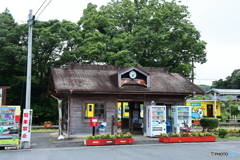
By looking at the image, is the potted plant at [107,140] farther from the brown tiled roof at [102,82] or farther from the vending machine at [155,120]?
the vending machine at [155,120]

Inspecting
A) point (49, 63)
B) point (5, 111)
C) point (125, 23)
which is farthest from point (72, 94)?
point (125, 23)


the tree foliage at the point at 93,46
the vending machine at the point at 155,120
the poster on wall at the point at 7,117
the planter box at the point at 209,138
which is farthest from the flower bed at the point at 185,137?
the tree foliage at the point at 93,46

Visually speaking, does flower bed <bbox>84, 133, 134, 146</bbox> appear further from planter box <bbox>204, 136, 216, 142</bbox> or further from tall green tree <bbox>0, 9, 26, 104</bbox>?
tall green tree <bbox>0, 9, 26, 104</bbox>

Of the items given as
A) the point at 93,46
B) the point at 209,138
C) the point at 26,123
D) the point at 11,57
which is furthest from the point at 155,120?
the point at 11,57

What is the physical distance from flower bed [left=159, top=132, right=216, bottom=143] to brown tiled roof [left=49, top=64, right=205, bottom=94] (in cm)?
338

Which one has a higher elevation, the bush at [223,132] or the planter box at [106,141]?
the bush at [223,132]

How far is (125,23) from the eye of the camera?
35.5 metres

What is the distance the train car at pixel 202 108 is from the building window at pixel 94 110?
1657 centimetres

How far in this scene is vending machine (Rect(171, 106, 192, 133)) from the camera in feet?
57.2

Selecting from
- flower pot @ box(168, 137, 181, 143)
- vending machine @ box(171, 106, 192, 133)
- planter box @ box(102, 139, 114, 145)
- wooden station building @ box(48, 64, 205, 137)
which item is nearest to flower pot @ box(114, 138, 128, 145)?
planter box @ box(102, 139, 114, 145)

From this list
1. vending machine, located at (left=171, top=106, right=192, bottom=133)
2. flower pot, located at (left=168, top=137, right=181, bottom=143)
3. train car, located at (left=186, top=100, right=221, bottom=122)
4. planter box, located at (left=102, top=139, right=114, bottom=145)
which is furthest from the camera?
train car, located at (left=186, top=100, right=221, bottom=122)

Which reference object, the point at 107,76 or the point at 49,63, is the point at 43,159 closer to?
the point at 107,76

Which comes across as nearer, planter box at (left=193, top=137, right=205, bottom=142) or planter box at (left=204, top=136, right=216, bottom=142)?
planter box at (left=193, top=137, right=205, bottom=142)

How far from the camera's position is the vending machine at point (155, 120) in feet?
55.5
